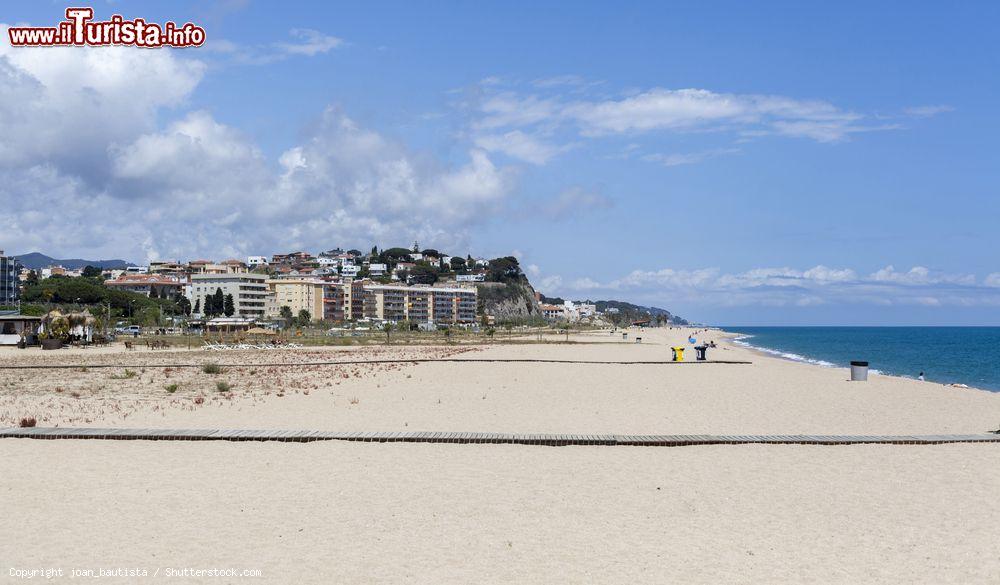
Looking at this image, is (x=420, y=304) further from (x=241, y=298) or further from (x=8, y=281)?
(x=8, y=281)

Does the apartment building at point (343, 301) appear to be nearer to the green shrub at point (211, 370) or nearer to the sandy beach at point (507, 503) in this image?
the green shrub at point (211, 370)

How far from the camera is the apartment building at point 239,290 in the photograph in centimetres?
13738

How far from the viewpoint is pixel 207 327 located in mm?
92500

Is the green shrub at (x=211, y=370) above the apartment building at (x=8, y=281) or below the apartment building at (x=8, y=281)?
below

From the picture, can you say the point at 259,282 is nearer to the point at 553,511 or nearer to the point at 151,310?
the point at 151,310

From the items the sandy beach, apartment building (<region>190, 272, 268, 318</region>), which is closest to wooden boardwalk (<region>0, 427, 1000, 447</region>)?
the sandy beach

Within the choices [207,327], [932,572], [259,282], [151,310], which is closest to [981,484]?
[932,572]

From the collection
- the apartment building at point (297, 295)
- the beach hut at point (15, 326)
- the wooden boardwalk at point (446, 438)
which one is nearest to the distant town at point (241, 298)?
the apartment building at point (297, 295)

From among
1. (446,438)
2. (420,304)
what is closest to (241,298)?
(420,304)

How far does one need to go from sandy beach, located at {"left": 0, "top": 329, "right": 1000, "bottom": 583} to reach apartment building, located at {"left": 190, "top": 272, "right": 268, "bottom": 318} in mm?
125765

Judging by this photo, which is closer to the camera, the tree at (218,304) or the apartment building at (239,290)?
the tree at (218,304)

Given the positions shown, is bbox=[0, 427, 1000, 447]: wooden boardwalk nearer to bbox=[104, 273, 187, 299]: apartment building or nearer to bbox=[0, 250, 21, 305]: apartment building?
bbox=[0, 250, 21, 305]: apartment building

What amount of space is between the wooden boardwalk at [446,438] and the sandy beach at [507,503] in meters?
0.30

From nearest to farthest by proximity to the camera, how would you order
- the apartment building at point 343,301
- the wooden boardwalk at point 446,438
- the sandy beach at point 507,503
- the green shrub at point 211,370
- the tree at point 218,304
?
1. the sandy beach at point 507,503
2. the wooden boardwalk at point 446,438
3. the green shrub at point 211,370
4. the tree at point 218,304
5. the apartment building at point 343,301
